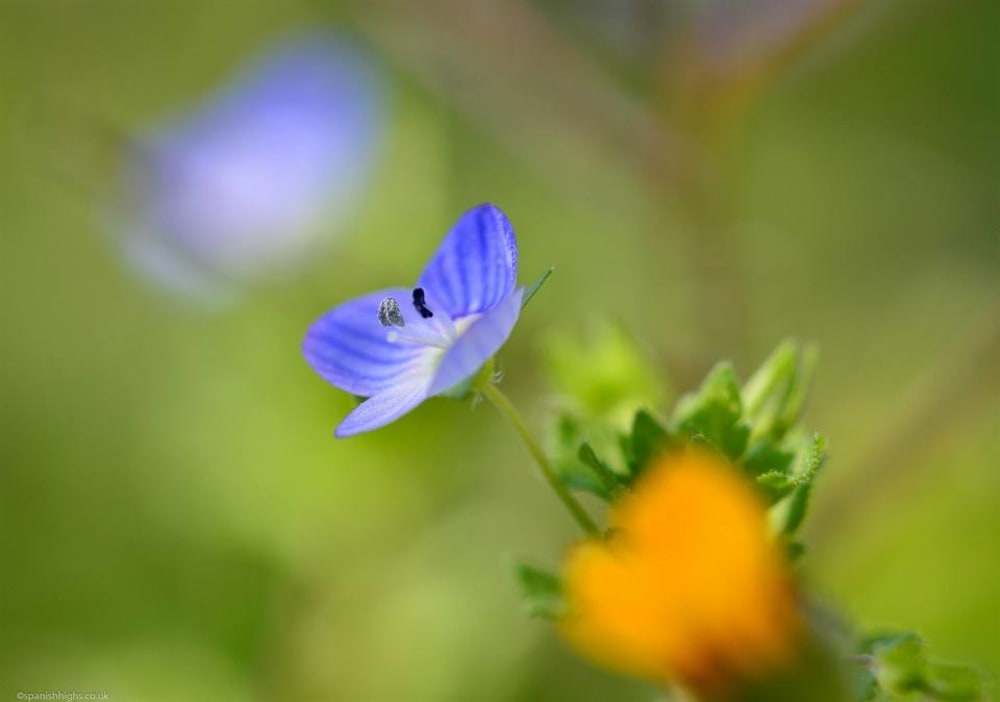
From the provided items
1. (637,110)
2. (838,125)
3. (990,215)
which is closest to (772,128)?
(838,125)

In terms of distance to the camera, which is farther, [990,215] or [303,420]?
[990,215]

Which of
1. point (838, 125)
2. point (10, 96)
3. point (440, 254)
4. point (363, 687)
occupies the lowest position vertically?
point (440, 254)

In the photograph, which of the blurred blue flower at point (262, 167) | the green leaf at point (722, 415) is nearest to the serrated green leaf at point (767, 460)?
the green leaf at point (722, 415)

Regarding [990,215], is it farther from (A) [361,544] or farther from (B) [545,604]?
(B) [545,604]

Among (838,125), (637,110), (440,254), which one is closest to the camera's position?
(440,254)

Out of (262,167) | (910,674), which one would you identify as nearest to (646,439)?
(910,674)
